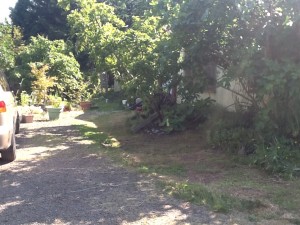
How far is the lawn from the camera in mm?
4648

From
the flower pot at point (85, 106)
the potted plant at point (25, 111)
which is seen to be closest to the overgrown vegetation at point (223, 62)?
the potted plant at point (25, 111)

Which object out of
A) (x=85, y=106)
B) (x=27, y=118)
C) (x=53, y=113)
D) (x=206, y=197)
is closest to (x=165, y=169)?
(x=206, y=197)

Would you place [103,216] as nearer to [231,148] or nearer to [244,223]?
[244,223]

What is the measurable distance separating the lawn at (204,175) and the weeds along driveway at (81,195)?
0.31 meters

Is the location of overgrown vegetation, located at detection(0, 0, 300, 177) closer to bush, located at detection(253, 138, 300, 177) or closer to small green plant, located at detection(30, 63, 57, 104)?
bush, located at detection(253, 138, 300, 177)

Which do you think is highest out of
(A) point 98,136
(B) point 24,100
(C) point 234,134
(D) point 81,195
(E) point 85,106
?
(B) point 24,100

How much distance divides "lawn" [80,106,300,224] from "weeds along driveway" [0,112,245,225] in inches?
12.1

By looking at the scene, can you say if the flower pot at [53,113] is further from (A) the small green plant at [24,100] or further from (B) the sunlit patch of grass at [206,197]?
(B) the sunlit patch of grass at [206,197]

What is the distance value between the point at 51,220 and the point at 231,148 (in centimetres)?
414

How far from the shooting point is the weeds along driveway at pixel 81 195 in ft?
14.1

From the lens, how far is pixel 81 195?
5105mm

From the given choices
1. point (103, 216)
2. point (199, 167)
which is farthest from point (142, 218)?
point (199, 167)

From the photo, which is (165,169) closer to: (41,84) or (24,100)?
(24,100)

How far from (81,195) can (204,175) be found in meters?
1.97
